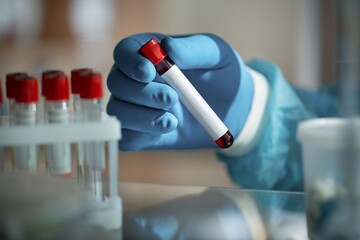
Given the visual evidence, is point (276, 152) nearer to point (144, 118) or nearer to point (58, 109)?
point (144, 118)

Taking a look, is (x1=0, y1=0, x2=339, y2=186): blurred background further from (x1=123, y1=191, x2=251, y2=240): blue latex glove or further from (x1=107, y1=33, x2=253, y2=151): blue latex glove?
(x1=123, y1=191, x2=251, y2=240): blue latex glove

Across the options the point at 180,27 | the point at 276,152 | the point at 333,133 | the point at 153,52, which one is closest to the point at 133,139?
the point at 153,52

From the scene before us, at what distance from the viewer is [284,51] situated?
2105mm

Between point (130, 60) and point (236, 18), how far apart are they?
151cm

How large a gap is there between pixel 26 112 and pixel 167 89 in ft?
0.48

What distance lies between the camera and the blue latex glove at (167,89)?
0.56 m

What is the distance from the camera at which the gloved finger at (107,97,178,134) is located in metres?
0.60

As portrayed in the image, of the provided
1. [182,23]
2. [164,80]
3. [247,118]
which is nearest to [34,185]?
[164,80]

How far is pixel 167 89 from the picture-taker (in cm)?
56

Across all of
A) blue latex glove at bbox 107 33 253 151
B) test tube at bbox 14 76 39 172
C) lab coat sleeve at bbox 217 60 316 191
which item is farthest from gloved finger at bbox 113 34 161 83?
lab coat sleeve at bbox 217 60 316 191

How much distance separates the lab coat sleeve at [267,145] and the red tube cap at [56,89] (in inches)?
17.1

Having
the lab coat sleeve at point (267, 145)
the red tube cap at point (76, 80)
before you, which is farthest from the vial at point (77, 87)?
the lab coat sleeve at point (267, 145)

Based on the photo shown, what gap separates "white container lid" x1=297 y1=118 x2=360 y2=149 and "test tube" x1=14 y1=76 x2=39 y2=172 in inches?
10.1

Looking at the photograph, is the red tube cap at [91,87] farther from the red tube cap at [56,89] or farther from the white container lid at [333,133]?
the white container lid at [333,133]
